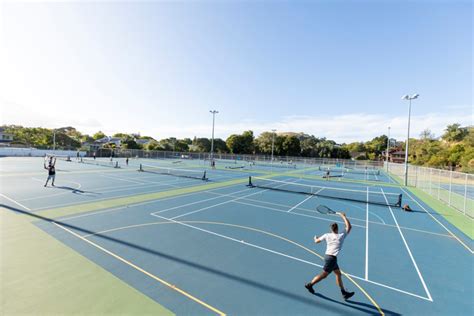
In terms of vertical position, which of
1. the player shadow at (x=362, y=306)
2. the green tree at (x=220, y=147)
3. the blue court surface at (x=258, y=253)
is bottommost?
the player shadow at (x=362, y=306)

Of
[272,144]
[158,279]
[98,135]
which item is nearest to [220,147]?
[272,144]

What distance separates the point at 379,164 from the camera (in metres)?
59.5

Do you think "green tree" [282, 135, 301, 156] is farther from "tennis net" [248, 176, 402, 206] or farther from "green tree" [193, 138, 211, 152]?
"tennis net" [248, 176, 402, 206]

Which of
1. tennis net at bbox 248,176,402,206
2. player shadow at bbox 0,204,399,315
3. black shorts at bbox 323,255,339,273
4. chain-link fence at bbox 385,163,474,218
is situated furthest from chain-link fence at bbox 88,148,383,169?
black shorts at bbox 323,255,339,273

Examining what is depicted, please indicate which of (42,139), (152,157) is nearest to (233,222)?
(152,157)

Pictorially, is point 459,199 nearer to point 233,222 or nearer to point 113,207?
point 233,222

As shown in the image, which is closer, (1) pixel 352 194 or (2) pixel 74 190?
(2) pixel 74 190

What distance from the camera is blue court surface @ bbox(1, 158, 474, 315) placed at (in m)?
5.30

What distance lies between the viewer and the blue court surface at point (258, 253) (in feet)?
17.4

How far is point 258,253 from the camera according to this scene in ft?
25.0

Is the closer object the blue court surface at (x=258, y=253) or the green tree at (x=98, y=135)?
the blue court surface at (x=258, y=253)

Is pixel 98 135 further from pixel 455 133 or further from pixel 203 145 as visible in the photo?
pixel 455 133

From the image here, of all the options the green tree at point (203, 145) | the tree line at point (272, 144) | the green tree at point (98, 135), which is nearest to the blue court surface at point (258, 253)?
the tree line at point (272, 144)

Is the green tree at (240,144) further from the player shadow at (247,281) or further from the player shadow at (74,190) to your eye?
the player shadow at (247,281)
